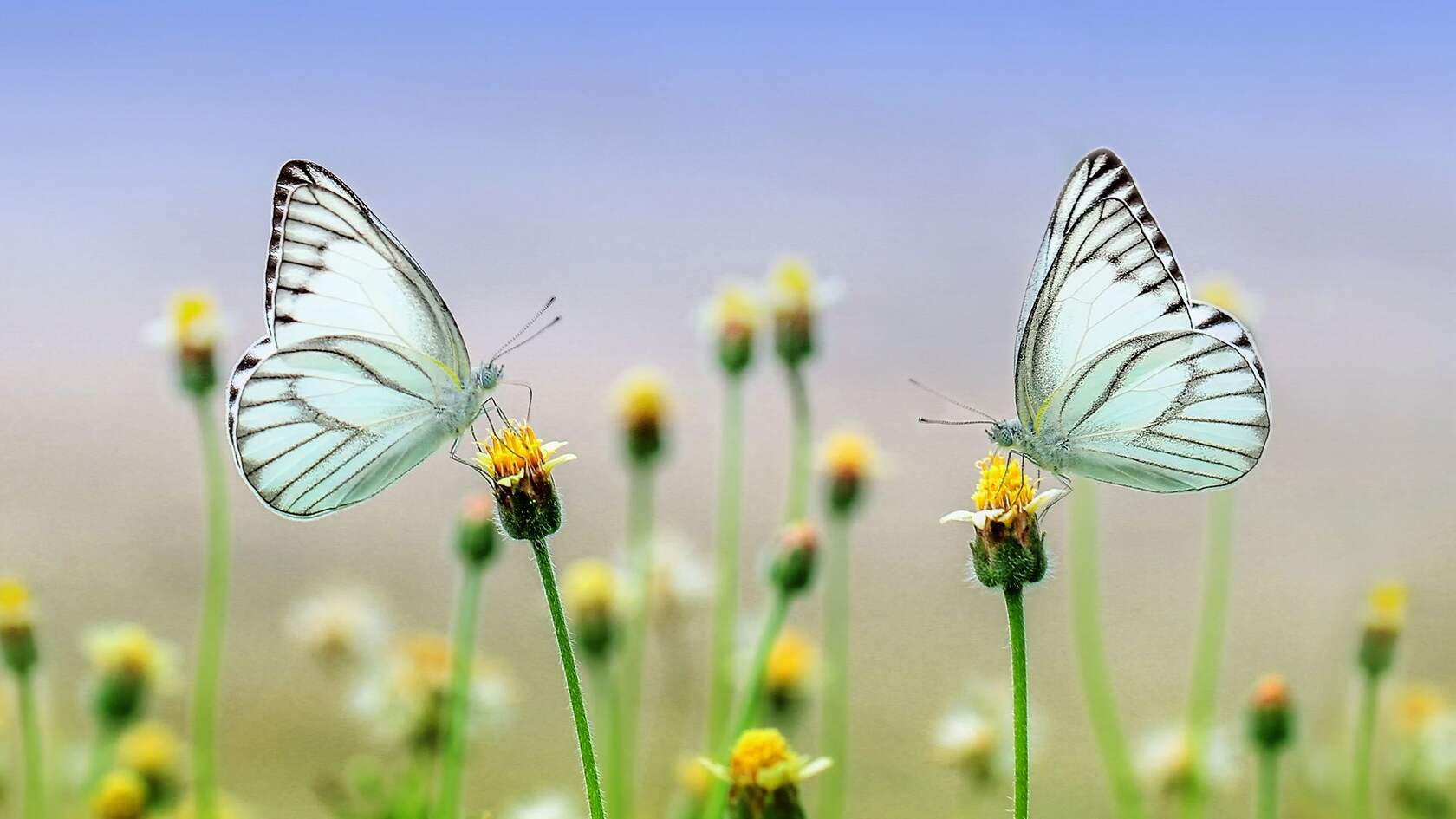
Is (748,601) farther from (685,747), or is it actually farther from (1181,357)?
(1181,357)

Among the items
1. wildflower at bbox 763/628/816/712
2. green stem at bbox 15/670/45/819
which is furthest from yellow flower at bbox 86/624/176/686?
wildflower at bbox 763/628/816/712

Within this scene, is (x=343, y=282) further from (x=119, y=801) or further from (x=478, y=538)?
(x=119, y=801)

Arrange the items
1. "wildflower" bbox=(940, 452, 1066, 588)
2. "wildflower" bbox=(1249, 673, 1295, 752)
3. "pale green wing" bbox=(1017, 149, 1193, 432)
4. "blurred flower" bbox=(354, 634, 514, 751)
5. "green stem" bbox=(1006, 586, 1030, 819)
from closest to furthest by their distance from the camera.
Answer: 1. "green stem" bbox=(1006, 586, 1030, 819)
2. "wildflower" bbox=(940, 452, 1066, 588)
3. "pale green wing" bbox=(1017, 149, 1193, 432)
4. "wildflower" bbox=(1249, 673, 1295, 752)
5. "blurred flower" bbox=(354, 634, 514, 751)

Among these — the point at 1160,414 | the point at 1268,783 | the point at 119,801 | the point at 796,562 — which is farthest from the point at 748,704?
the point at 119,801

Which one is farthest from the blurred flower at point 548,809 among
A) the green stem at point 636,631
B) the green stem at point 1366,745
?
the green stem at point 1366,745

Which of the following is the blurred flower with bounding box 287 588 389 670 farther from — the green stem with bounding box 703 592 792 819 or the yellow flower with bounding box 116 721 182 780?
the green stem with bounding box 703 592 792 819

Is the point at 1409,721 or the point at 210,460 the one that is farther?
the point at 1409,721

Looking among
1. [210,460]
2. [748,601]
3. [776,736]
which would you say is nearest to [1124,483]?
[776,736]
